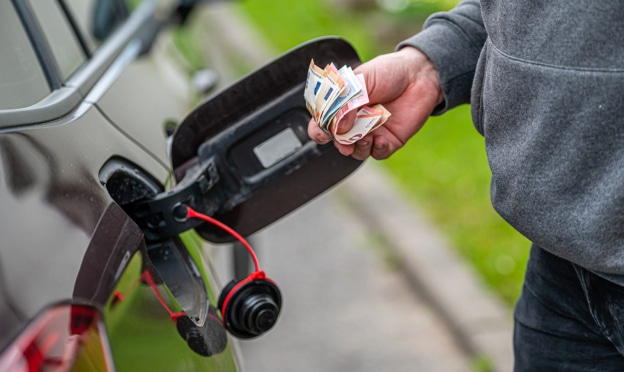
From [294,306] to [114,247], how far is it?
269 centimetres

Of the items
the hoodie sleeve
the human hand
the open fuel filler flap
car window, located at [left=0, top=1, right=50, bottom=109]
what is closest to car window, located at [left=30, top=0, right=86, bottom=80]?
car window, located at [left=0, top=1, right=50, bottom=109]

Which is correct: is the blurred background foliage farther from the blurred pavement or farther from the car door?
the car door

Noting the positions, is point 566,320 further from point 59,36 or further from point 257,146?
point 59,36

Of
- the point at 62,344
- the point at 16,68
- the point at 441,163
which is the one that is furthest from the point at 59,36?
the point at 441,163

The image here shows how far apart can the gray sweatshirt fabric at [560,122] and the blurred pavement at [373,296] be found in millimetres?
1934

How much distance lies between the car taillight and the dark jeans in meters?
0.88

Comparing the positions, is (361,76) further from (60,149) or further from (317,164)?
(60,149)

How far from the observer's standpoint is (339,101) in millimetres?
1572

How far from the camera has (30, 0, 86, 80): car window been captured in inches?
85.1

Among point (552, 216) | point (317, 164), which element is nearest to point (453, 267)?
point (317, 164)

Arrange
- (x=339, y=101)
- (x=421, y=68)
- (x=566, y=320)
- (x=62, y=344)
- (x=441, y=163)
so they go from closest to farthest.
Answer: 1. (x=62, y=344)
2. (x=339, y=101)
3. (x=566, y=320)
4. (x=421, y=68)
5. (x=441, y=163)

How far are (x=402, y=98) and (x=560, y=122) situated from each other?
52 centimetres

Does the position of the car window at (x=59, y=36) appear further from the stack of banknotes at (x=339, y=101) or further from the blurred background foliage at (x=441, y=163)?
the blurred background foliage at (x=441, y=163)

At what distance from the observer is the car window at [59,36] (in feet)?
7.09
